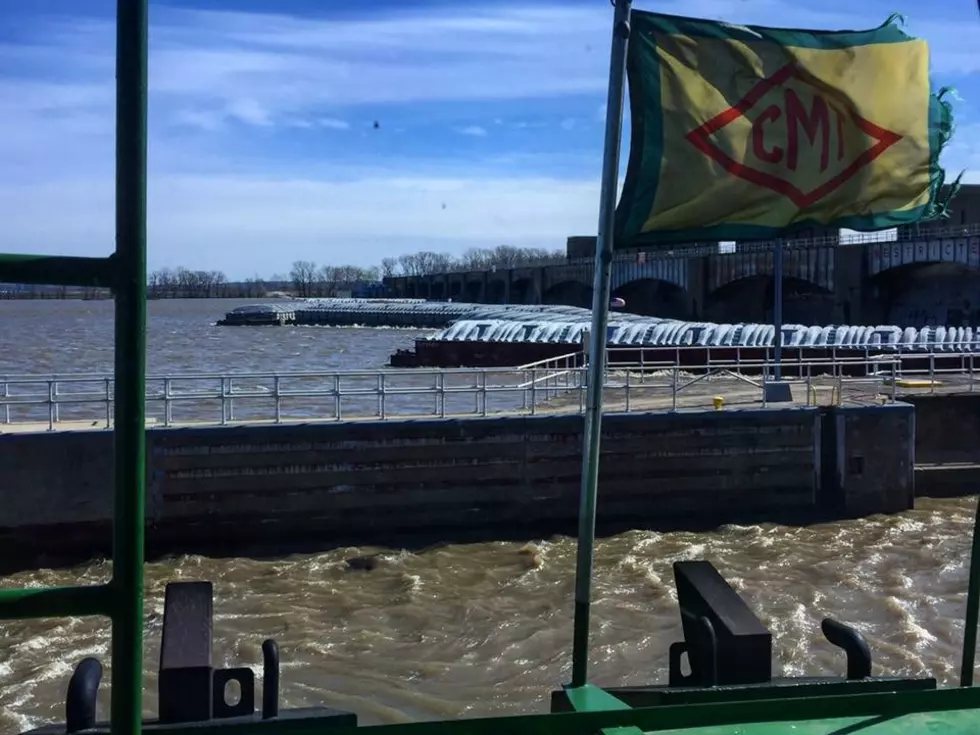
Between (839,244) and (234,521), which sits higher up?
(839,244)

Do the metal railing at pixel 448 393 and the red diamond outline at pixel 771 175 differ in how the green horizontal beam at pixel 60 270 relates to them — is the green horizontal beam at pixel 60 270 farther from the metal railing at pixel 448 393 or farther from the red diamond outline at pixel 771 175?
the metal railing at pixel 448 393

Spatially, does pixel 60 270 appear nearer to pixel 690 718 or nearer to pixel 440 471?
pixel 690 718

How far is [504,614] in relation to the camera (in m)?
15.4

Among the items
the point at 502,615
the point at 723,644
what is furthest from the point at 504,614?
the point at 723,644

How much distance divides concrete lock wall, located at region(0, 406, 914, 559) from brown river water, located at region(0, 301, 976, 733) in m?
0.74

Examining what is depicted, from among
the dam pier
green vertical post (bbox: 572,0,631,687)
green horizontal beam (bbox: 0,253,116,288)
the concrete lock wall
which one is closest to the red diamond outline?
green vertical post (bbox: 572,0,631,687)

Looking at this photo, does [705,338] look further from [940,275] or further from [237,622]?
[237,622]

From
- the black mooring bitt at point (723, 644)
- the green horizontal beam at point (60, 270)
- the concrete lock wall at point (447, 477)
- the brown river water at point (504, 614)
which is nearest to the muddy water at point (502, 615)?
the brown river water at point (504, 614)

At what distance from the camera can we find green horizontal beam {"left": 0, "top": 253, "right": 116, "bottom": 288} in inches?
75.0

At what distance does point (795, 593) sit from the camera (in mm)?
16281

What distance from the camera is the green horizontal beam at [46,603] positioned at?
6.30ft

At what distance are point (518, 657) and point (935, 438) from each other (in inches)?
599

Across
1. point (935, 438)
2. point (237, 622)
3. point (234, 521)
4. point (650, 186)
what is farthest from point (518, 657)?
point (935, 438)

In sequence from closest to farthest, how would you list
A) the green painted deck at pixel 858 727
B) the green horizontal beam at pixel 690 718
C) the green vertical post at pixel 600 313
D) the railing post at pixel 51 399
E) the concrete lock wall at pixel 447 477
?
the green horizontal beam at pixel 690 718, the green painted deck at pixel 858 727, the green vertical post at pixel 600 313, the railing post at pixel 51 399, the concrete lock wall at pixel 447 477
